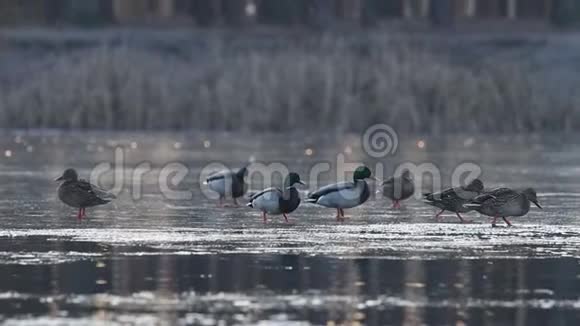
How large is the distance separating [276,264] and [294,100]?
27108mm

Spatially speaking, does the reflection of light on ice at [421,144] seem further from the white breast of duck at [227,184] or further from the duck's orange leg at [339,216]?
the duck's orange leg at [339,216]

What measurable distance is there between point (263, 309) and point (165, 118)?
29613 millimetres

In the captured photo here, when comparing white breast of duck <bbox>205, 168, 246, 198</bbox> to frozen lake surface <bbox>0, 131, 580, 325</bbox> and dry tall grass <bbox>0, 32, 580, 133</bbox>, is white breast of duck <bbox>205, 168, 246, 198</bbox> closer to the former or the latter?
frozen lake surface <bbox>0, 131, 580, 325</bbox>

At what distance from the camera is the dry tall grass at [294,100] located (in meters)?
41.7

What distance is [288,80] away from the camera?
139 feet

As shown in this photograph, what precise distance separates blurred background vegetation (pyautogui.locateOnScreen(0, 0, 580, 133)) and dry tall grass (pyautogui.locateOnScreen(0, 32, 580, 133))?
1.3 inches

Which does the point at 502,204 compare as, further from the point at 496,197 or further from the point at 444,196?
the point at 444,196

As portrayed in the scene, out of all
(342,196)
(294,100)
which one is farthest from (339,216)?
(294,100)

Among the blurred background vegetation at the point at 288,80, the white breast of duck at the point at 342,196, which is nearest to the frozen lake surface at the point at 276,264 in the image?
the white breast of duck at the point at 342,196

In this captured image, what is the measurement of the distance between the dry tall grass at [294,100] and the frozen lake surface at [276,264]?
16.8 metres

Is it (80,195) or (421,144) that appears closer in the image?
(80,195)

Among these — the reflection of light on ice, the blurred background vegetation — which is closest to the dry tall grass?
the blurred background vegetation

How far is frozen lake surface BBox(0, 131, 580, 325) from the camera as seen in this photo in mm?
12312

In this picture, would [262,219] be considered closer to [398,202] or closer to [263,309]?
[398,202]
